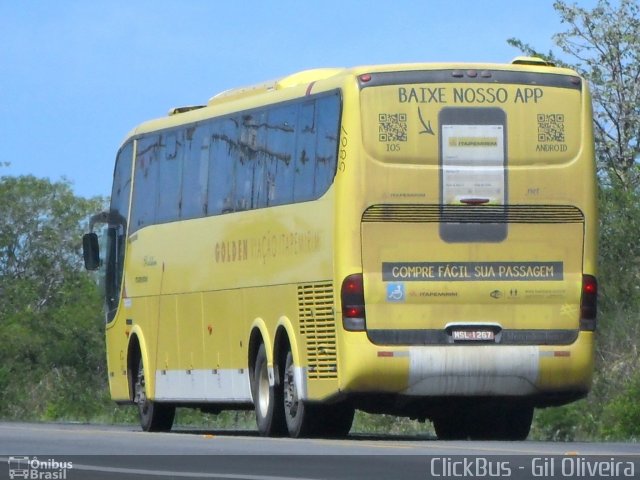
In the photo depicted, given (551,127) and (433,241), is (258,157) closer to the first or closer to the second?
(433,241)

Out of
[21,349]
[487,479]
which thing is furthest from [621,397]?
[21,349]

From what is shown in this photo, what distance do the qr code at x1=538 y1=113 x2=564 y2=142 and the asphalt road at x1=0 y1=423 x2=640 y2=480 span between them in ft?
10.8

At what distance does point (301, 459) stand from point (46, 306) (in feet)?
245

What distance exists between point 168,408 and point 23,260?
70664mm

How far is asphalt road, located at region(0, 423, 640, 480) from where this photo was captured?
14.9m

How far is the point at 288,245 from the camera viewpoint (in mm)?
22781

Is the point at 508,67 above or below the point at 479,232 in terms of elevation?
above

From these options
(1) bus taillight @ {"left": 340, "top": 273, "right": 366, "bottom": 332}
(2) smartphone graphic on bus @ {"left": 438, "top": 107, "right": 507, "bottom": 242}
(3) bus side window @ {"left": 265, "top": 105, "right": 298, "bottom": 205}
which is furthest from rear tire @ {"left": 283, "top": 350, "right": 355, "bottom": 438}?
(2) smartphone graphic on bus @ {"left": 438, "top": 107, "right": 507, "bottom": 242}

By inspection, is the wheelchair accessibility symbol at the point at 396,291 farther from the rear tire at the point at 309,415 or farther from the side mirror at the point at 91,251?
the side mirror at the point at 91,251

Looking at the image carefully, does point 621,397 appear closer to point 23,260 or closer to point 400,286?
point 400,286

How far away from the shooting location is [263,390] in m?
23.8

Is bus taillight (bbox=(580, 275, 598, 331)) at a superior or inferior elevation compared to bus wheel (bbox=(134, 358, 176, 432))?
superior

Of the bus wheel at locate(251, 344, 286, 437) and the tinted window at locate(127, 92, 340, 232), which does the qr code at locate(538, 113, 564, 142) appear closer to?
the tinted window at locate(127, 92, 340, 232)

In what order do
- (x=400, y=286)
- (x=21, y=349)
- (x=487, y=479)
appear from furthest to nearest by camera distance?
(x=21, y=349) < (x=400, y=286) < (x=487, y=479)
